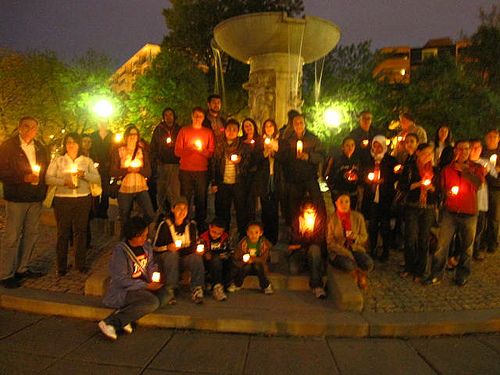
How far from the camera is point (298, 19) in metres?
9.50

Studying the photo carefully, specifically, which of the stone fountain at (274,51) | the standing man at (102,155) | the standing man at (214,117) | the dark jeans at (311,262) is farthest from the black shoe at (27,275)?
the stone fountain at (274,51)

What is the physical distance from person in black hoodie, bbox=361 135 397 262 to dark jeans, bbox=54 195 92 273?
14.1 feet

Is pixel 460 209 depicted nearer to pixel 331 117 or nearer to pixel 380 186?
pixel 380 186

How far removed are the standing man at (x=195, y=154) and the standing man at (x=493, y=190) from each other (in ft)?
15.0

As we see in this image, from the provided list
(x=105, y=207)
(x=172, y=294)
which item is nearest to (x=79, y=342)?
(x=172, y=294)

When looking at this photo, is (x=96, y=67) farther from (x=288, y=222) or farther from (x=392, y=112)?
(x=288, y=222)

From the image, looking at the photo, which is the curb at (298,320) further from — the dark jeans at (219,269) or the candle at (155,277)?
the dark jeans at (219,269)

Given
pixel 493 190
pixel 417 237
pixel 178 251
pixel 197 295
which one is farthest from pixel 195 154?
pixel 493 190

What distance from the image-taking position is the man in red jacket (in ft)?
18.9

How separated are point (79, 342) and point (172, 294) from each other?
1172 mm

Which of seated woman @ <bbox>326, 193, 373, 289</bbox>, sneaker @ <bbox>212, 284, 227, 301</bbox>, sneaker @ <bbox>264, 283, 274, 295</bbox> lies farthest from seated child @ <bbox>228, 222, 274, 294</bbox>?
seated woman @ <bbox>326, 193, 373, 289</bbox>

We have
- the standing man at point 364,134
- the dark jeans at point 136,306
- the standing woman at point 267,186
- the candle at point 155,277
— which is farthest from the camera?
the standing man at point 364,134

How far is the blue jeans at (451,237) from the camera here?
19.1ft

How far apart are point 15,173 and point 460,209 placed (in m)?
5.92
